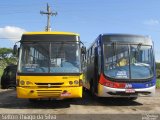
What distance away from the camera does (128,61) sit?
16906 millimetres

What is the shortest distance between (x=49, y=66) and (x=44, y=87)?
881 millimetres

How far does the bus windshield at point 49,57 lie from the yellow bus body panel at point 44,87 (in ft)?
1.03

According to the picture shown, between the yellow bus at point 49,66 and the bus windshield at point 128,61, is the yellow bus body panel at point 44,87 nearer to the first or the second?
the yellow bus at point 49,66

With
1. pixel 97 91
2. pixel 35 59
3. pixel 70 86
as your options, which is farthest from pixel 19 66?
pixel 97 91

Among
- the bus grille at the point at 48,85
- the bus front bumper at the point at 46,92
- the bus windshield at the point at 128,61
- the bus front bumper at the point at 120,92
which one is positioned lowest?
the bus front bumper at the point at 120,92

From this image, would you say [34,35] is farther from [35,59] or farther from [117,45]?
[117,45]

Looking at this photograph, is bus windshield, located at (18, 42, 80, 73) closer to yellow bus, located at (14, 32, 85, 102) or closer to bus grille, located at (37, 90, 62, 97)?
yellow bus, located at (14, 32, 85, 102)

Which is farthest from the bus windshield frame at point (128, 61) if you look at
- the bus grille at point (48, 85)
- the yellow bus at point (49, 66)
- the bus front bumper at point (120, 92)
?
the bus grille at point (48, 85)

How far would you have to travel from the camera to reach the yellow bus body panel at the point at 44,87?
14.9 meters

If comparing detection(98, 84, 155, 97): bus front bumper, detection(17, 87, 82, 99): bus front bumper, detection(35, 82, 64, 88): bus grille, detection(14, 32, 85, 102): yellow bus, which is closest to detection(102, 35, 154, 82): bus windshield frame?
detection(98, 84, 155, 97): bus front bumper

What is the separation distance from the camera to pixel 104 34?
57.0 feet

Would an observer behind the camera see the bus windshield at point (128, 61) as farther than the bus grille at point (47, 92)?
Yes

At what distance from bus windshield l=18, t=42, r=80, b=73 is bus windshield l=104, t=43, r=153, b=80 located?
6.17ft

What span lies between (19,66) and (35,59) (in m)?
0.69
